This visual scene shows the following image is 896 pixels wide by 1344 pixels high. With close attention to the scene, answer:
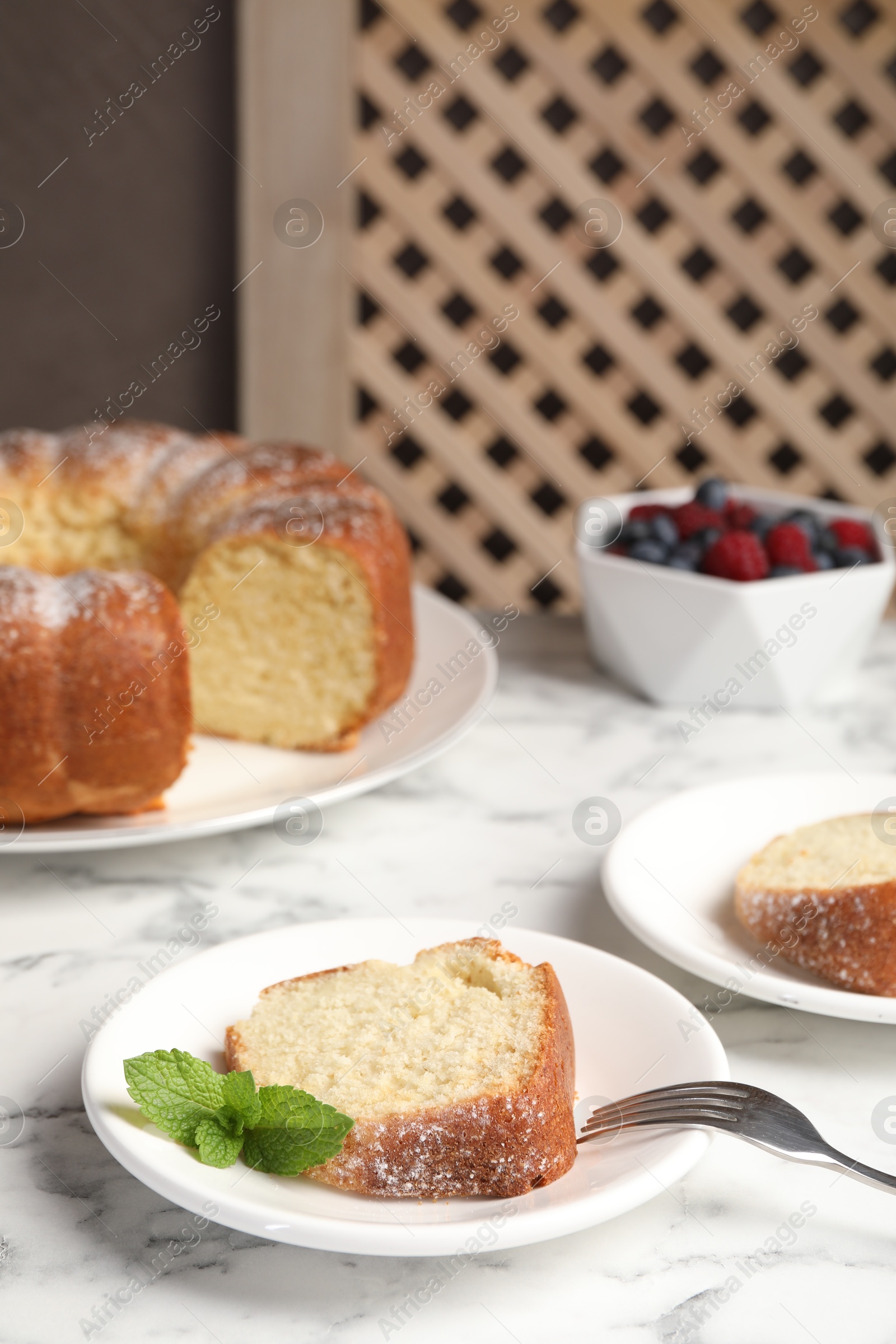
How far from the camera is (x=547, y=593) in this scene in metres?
2.94

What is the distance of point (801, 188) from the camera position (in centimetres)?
269

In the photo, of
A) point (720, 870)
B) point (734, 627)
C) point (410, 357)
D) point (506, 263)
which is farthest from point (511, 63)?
point (720, 870)

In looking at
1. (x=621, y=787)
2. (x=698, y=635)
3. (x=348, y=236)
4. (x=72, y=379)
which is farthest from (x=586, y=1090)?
(x=72, y=379)

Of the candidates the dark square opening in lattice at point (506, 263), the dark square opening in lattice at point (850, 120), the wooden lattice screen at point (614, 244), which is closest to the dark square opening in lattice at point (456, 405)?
the wooden lattice screen at point (614, 244)

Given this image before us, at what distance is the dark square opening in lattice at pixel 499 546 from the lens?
9.64 feet

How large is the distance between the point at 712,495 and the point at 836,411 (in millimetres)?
1668

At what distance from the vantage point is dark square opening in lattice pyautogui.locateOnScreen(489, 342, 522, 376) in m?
2.73

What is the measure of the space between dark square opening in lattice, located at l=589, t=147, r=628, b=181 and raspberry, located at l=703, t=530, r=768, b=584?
5.11ft

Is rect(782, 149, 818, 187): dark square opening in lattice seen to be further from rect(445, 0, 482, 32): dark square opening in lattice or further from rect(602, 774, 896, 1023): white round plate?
rect(602, 774, 896, 1023): white round plate

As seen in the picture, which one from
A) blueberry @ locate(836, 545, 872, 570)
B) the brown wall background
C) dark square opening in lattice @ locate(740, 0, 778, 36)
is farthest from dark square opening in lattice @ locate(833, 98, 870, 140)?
blueberry @ locate(836, 545, 872, 570)

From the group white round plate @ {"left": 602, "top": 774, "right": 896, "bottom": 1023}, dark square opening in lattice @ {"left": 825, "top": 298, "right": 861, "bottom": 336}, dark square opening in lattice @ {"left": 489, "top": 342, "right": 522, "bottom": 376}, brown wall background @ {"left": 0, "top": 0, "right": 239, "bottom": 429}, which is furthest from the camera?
dark square opening in lattice @ {"left": 825, "top": 298, "right": 861, "bottom": 336}

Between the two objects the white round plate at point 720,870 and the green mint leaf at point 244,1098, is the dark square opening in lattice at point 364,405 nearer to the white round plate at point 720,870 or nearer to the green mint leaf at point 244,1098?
the white round plate at point 720,870

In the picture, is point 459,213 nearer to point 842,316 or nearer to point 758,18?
point 758,18

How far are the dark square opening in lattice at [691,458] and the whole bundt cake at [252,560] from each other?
1.43m
